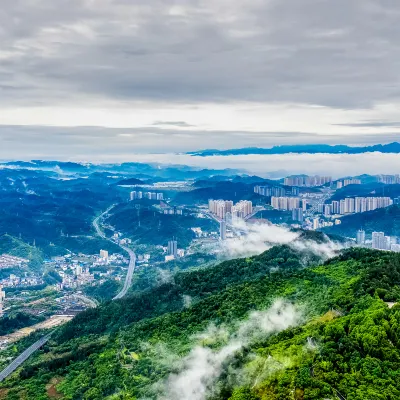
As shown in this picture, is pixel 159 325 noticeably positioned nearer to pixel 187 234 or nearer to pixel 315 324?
pixel 315 324

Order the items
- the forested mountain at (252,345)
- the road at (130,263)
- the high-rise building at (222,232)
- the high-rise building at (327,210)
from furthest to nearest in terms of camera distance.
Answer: the high-rise building at (327,210) → the high-rise building at (222,232) → the road at (130,263) → the forested mountain at (252,345)

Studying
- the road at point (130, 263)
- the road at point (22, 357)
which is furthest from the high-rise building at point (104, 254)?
the road at point (22, 357)

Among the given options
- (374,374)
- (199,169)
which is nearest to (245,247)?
(374,374)

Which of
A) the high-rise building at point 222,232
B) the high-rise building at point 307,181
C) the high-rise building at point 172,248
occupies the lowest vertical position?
the high-rise building at point 172,248

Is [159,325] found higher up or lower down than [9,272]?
higher up

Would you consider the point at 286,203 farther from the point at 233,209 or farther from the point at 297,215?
the point at 233,209

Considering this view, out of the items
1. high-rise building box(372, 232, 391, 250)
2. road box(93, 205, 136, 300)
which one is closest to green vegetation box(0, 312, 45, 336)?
road box(93, 205, 136, 300)

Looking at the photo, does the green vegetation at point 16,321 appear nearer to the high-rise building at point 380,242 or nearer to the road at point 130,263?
the road at point 130,263
